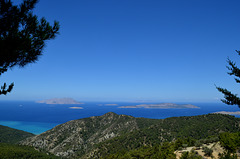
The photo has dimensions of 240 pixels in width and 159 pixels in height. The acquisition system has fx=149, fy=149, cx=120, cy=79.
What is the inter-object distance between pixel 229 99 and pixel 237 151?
25.8 ft

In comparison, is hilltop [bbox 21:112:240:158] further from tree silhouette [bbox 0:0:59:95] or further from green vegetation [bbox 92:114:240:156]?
tree silhouette [bbox 0:0:59:95]

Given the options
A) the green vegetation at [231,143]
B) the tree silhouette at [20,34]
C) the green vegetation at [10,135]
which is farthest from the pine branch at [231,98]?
→ the green vegetation at [10,135]

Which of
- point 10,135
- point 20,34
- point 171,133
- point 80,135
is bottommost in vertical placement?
point 10,135

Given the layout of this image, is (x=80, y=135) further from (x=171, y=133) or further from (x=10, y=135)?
(x=10, y=135)

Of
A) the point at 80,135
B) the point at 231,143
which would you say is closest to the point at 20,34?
the point at 231,143

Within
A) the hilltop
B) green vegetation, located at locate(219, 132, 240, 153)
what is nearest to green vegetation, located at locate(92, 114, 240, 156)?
the hilltop

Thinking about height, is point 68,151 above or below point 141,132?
below

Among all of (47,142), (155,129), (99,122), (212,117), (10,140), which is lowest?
(10,140)

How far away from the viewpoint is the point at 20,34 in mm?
7715

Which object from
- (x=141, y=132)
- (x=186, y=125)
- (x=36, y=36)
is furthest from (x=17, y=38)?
(x=186, y=125)

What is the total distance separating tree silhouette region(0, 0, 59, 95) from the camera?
7312 millimetres

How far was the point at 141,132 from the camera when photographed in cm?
7606

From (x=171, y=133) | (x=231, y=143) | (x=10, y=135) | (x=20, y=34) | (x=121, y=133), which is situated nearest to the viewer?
(x=20, y=34)

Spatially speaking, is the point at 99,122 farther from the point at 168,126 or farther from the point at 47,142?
the point at 168,126
